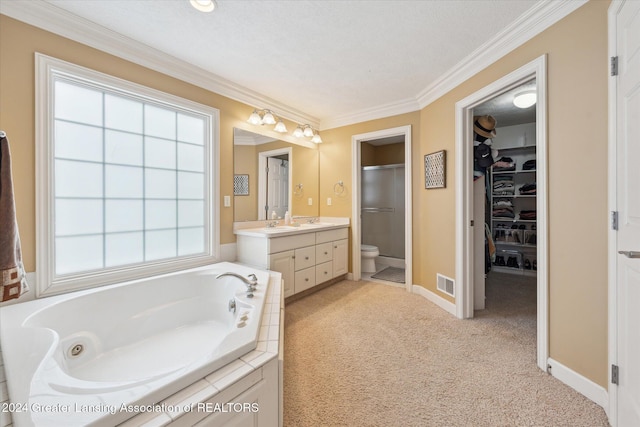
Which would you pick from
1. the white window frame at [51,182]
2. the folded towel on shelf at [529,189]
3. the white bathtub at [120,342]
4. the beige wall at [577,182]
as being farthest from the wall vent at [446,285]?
the white window frame at [51,182]

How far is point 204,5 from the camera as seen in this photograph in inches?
65.1

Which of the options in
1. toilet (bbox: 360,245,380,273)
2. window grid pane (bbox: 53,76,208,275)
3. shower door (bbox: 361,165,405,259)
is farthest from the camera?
shower door (bbox: 361,165,405,259)

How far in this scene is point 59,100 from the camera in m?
1.87

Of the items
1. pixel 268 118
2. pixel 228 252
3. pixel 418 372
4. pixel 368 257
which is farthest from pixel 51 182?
pixel 368 257

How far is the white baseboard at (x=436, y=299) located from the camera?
2645mm

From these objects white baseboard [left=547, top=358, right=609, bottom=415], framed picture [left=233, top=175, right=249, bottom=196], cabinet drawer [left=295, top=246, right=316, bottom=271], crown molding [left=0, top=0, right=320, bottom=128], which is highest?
crown molding [left=0, top=0, right=320, bottom=128]

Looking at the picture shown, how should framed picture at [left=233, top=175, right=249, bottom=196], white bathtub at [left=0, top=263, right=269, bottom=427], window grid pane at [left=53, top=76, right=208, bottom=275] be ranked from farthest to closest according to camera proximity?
framed picture at [left=233, top=175, right=249, bottom=196]
window grid pane at [left=53, top=76, right=208, bottom=275]
white bathtub at [left=0, top=263, right=269, bottom=427]

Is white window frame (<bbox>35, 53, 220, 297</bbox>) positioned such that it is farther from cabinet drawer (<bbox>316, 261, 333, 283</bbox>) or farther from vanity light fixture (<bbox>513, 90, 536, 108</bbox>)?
vanity light fixture (<bbox>513, 90, 536, 108</bbox>)

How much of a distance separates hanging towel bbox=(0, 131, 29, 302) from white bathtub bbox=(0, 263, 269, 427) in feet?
1.02
